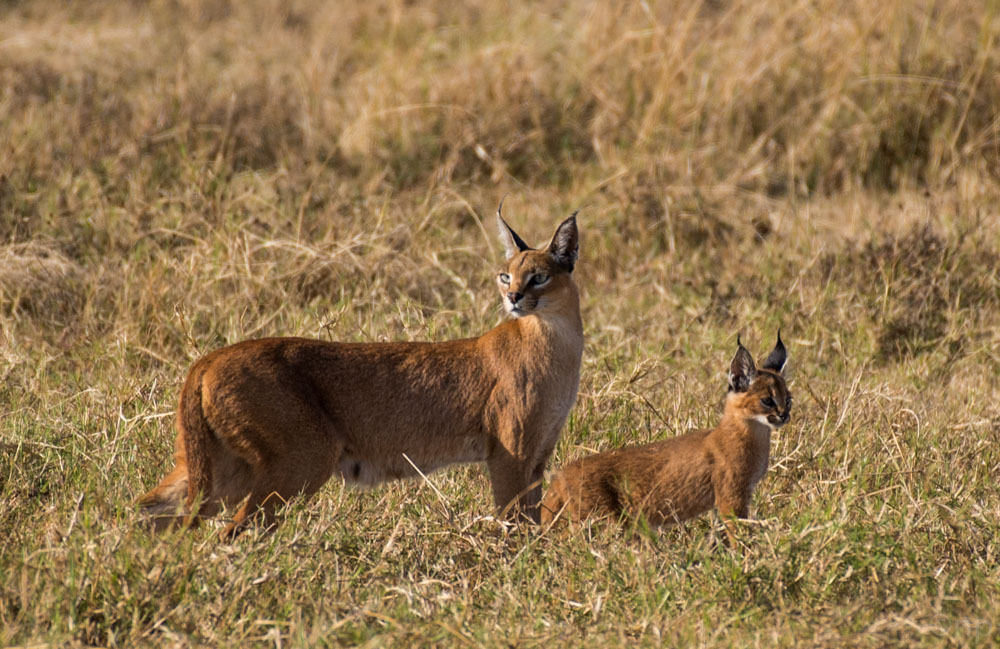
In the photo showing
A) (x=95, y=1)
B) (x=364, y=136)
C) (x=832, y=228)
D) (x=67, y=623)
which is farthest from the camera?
(x=95, y=1)

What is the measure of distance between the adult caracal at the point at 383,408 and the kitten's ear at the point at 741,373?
68 cm

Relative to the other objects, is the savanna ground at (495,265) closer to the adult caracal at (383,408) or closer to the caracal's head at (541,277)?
the adult caracal at (383,408)

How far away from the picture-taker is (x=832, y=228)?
924cm

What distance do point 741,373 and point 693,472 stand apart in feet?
1.58

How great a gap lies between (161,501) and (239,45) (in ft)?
26.0

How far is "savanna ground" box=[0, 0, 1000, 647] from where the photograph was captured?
183 inches

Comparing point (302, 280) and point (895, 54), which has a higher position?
point (895, 54)

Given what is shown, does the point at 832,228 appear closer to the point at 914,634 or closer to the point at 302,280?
the point at 302,280

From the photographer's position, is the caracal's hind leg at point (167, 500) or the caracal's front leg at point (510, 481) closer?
the caracal's hind leg at point (167, 500)

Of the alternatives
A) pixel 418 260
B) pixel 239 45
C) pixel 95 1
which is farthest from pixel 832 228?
pixel 95 1

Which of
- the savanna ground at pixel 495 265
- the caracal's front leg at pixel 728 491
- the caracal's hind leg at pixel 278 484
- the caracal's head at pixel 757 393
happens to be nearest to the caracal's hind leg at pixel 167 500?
the savanna ground at pixel 495 265

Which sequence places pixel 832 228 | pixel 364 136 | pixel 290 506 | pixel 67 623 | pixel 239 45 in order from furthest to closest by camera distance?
pixel 239 45
pixel 364 136
pixel 832 228
pixel 290 506
pixel 67 623

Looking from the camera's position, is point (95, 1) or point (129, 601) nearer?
point (129, 601)

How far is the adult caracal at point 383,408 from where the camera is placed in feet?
17.3
